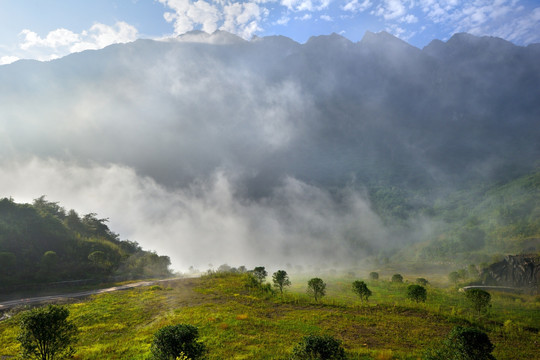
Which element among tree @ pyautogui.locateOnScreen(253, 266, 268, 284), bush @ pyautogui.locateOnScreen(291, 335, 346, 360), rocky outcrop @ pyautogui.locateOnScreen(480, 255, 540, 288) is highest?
bush @ pyautogui.locateOnScreen(291, 335, 346, 360)

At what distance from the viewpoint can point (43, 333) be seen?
14.4 m

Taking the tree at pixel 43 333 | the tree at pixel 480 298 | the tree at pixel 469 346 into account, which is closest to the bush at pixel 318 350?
the tree at pixel 469 346

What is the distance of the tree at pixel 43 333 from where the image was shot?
1412 centimetres

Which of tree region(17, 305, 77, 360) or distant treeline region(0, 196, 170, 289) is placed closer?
tree region(17, 305, 77, 360)

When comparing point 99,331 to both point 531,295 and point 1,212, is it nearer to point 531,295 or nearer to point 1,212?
point 1,212

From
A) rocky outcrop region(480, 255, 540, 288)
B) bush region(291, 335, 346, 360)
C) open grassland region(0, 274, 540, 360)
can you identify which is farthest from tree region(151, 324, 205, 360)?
rocky outcrop region(480, 255, 540, 288)

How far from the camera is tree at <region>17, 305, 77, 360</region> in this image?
14125 millimetres

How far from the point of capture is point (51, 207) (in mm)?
90625

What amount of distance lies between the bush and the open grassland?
6753 mm

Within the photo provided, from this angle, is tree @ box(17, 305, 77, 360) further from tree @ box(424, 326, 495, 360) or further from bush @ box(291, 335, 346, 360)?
tree @ box(424, 326, 495, 360)

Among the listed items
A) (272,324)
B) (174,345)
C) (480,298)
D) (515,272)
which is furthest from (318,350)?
(515,272)

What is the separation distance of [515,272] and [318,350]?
74.2 metres

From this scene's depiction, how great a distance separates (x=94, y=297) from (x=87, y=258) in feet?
101

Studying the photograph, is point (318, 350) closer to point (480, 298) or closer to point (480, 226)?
point (480, 298)
